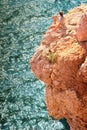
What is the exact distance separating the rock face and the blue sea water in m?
2.74

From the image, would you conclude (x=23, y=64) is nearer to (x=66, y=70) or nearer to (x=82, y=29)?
(x=66, y=70)

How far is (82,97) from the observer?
8.45 m

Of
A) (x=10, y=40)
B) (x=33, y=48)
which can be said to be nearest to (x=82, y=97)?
(x=33, y=48)

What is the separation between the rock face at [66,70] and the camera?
8.40 meters

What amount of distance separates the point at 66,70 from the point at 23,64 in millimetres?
7405

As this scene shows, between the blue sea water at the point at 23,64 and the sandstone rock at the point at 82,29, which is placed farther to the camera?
the blue sea water at the point at 23,64

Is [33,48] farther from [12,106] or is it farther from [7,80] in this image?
[12,106]

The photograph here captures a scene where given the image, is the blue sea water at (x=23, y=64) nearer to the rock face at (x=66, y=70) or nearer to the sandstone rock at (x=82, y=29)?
the rock face at (x=66, y=70)

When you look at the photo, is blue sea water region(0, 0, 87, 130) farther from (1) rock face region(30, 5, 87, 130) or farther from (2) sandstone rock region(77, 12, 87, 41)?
(2) sandstone rock region(77, 12, 87, 41)

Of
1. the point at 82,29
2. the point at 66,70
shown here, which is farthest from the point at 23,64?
the point at 82,29

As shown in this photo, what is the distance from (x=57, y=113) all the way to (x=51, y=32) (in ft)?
9.19

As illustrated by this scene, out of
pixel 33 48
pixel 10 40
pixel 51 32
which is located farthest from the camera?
pixel 10 40

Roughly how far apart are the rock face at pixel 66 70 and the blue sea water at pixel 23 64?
Answer: 2.74 metres

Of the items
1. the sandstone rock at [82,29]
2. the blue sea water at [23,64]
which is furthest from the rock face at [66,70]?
the blue sea water at [23,64]
